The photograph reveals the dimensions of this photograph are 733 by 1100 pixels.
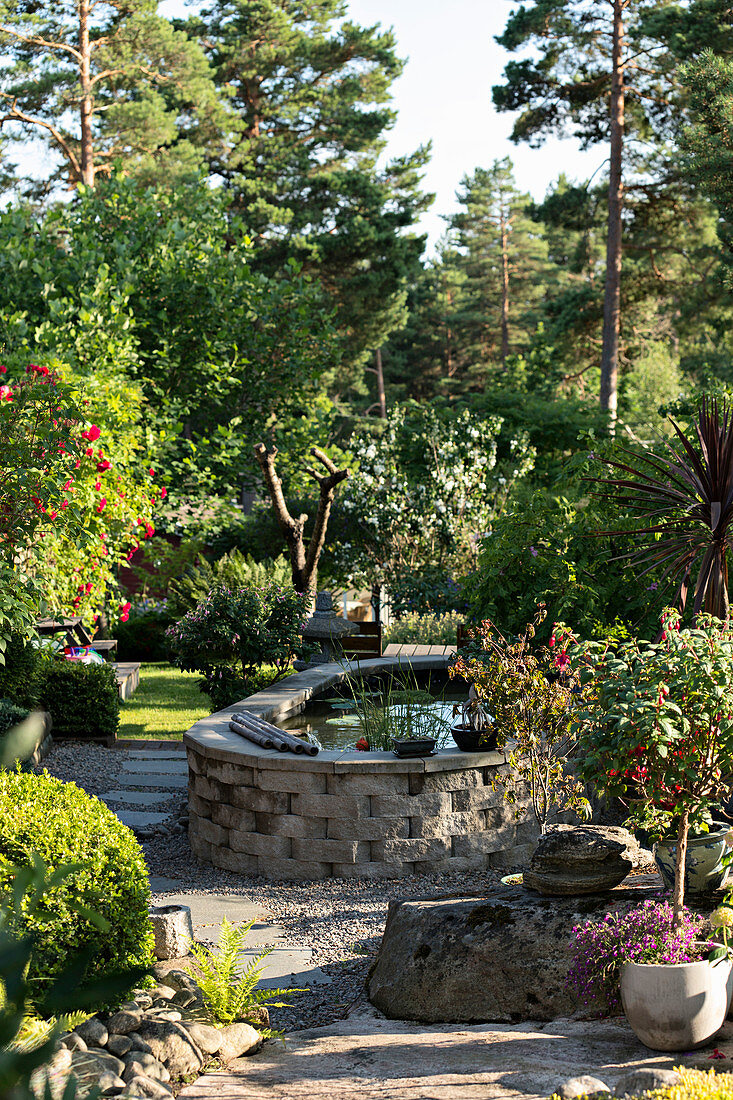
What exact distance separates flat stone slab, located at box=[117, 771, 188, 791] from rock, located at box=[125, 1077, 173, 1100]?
4.84 meters

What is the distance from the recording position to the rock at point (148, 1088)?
2893 mm

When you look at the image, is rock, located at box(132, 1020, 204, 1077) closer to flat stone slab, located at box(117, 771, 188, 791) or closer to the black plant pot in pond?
the black plant pot in pond

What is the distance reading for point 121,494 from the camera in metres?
8.25

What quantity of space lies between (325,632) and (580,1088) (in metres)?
6.68

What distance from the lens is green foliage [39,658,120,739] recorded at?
29.4ft

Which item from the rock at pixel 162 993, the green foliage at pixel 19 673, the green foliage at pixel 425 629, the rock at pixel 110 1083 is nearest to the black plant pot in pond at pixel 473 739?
the rock at pixel 162 993

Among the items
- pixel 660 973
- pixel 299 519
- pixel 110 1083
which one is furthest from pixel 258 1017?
pixel 299 519

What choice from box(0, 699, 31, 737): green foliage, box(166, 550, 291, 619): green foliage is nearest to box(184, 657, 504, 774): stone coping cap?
box(0, 699, 31, 737): green foliage

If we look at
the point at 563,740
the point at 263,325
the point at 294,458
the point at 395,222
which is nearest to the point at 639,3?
the point at 395,222

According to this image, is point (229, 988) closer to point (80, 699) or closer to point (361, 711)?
point (361, 711)

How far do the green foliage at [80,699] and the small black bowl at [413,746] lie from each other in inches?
166

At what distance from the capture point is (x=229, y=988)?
145 inches

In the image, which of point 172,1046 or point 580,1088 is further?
point 172,1046

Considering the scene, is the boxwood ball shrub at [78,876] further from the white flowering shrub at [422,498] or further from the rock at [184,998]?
the white flowering shrub at [422,498]
